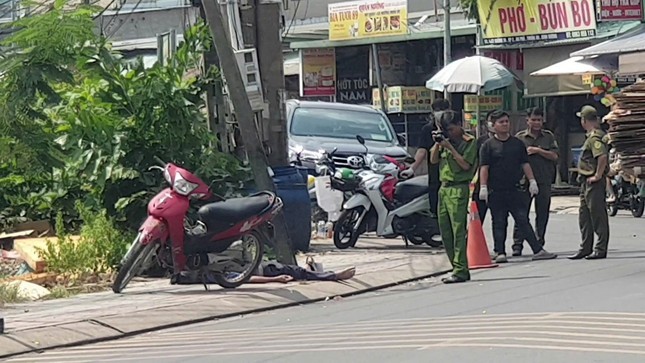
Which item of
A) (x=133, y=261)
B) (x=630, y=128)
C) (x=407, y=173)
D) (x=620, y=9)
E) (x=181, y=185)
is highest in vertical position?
Answer: (x=620, y=9)

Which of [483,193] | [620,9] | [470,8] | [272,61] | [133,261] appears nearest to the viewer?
[133,261]

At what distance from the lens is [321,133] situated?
21.5 m

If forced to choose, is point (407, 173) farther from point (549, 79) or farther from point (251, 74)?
point (549, 79)

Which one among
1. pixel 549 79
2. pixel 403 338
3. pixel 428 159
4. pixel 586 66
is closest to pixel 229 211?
pixel 403 338

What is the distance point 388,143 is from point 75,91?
8.49m

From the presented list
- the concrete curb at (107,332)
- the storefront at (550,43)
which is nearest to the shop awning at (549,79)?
the storefront at (550,43)

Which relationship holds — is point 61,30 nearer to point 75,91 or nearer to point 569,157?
point 75,91

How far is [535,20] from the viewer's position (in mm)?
26375

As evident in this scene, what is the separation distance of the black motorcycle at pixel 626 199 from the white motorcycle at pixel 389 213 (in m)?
5.94

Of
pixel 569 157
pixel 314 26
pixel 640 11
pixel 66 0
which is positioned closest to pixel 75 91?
pixel 66 0

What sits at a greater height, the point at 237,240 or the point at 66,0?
the point at 66,0

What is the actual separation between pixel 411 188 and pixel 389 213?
479mm

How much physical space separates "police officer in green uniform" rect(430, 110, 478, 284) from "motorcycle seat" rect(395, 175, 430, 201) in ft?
9.58

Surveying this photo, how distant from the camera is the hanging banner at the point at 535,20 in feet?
83.8
